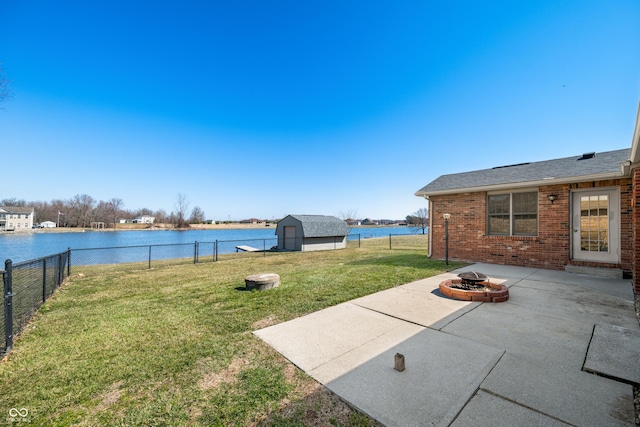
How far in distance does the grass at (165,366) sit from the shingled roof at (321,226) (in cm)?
1182

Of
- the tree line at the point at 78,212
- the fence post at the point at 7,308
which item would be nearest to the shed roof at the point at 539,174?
the fence post at the point at 7,308

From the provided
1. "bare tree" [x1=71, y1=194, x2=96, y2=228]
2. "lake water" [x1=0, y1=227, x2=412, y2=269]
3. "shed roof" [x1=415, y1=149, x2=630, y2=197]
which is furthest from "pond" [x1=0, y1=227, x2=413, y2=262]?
"bare tree" [x1=71, y1=194, x2=96, y2=228]

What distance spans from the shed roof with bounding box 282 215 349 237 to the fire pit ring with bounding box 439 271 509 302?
12.3 metres

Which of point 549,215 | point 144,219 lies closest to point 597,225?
point 549,215

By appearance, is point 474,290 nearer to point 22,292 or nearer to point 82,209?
point 22,292

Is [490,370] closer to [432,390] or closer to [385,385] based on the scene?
[432,390]

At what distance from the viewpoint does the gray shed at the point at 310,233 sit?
17484 mm

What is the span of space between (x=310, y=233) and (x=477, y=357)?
1489 cm

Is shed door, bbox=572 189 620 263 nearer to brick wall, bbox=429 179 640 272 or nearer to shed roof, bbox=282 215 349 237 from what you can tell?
brick wall, bbox=429 179 640 272

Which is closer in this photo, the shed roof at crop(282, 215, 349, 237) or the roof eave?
the roof eave

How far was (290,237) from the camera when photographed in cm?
1834

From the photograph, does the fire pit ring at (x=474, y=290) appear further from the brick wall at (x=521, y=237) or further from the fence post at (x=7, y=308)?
the fence post at (x=7, y=308)

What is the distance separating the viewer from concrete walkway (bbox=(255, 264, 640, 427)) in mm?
2018

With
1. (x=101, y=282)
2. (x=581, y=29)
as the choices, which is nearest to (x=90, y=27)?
(x=101, y=282)
